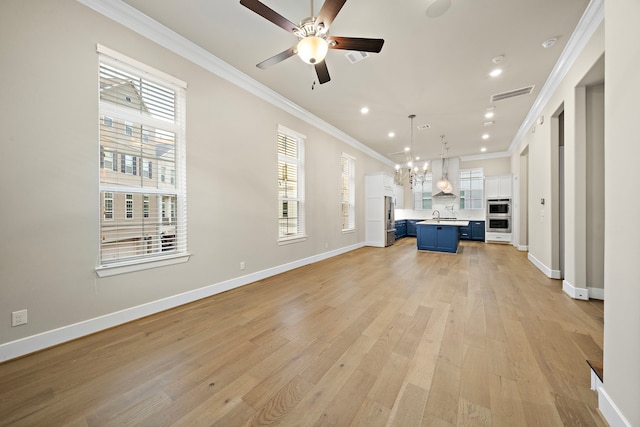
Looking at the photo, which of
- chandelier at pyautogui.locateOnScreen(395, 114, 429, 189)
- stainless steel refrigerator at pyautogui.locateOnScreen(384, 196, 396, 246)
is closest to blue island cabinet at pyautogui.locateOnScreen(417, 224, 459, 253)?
stainless steel refrigerator at pyautogui.locateOnScreen(384, 196, 396, 246)

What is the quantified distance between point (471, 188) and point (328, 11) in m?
9.57

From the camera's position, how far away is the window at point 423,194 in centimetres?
1029

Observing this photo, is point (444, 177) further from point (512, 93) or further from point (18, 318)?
point (18, 318)

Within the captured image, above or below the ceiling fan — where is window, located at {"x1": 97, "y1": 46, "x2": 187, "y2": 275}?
below

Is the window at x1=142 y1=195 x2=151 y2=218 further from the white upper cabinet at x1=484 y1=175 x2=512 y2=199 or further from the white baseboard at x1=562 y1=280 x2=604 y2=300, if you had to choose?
the white upper cabinet at x1=484 y1=175 x2=512 y2=199

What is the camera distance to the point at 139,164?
2674mm

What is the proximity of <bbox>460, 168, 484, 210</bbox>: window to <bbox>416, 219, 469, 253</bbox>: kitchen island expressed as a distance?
3.02m

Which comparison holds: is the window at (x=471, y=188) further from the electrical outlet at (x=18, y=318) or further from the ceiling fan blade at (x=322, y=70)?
the electrical outlet at (x=18, y=318)

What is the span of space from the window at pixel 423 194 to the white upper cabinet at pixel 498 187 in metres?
2.16

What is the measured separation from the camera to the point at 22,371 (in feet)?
5.78

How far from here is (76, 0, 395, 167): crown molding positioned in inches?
95.7

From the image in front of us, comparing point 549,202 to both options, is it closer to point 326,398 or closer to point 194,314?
point 326,398

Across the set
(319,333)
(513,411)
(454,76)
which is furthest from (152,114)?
(454,76)

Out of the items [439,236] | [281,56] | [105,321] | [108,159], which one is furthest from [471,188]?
[105,321]
